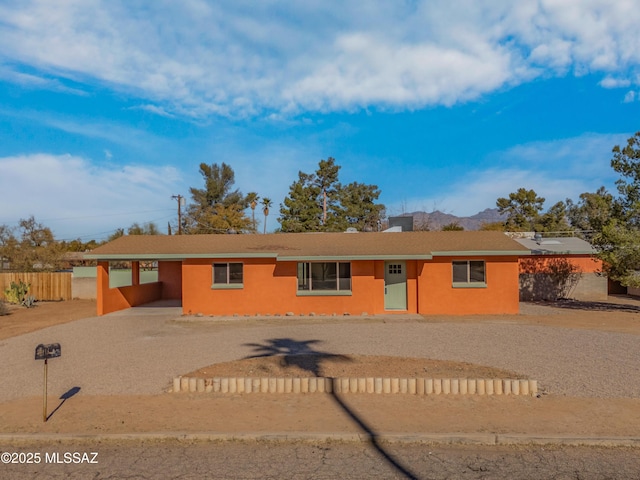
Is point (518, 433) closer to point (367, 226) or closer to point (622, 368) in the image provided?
point (622, 368)

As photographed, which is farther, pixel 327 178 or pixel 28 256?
pixel 327 178

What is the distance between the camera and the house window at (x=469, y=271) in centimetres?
1778

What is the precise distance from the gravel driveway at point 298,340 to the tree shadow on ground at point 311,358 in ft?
1.05

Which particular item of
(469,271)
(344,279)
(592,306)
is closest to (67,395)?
(344,279)

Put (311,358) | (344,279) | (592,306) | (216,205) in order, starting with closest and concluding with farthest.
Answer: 1. (311,358)
2. (344,279)
3. (592,306)
4. (216,205)

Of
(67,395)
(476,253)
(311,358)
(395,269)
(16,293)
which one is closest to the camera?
(67,395)

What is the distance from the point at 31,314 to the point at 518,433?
20.6 metres

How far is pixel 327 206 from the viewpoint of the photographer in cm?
4953

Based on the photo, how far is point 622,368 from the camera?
29.0 ft

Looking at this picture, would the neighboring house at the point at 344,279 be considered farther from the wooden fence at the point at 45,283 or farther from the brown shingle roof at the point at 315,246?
the wooden fence at the point at 45,283

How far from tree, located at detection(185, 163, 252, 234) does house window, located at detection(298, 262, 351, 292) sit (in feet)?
109

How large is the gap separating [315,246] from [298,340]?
22.9 feet

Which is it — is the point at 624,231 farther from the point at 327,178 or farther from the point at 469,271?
the point at 327,178

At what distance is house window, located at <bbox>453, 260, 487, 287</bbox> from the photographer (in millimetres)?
17781
